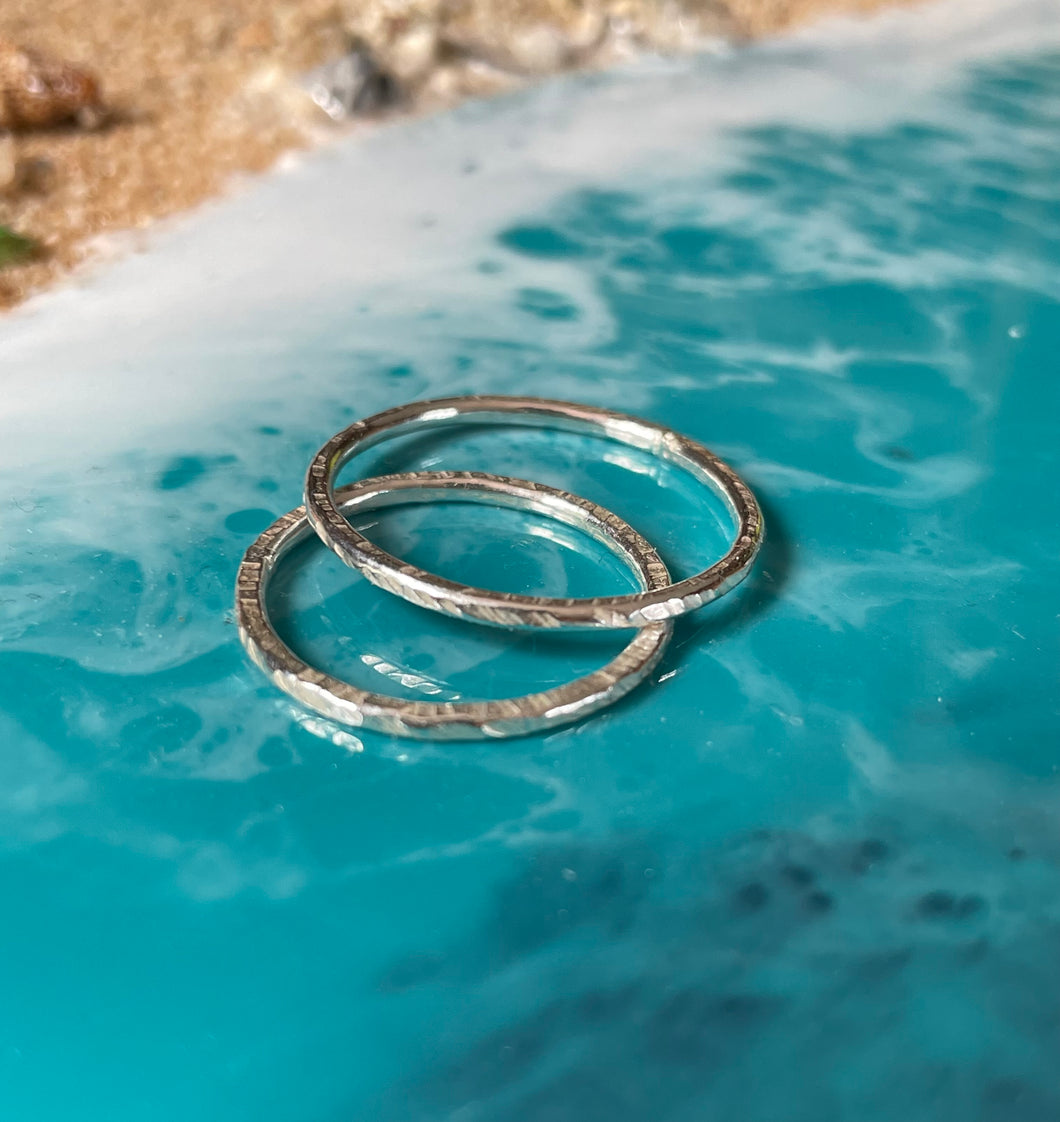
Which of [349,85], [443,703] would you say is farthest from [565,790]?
[349,85]

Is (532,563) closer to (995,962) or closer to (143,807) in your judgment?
(143,807)

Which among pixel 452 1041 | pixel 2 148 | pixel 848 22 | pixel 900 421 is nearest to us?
pixel 452 1041

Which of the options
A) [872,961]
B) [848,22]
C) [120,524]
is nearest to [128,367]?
[120,524]

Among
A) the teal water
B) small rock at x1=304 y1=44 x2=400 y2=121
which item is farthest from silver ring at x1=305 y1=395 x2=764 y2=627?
small rock at x1=304 y1=44 x2=400 y2=121

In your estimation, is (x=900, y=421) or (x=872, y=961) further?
(x=900, y=421)

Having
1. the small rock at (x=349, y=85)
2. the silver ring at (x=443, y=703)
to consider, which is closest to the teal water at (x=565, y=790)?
the silver ring at (x=443, y=703)

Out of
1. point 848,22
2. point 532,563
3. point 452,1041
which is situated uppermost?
point 848,22

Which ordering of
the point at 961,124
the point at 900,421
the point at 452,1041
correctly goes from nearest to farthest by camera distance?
the point at 452,1041, the point at 900,421, the point at 961,124

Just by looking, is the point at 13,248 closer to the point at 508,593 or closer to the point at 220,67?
the point at 220,67
